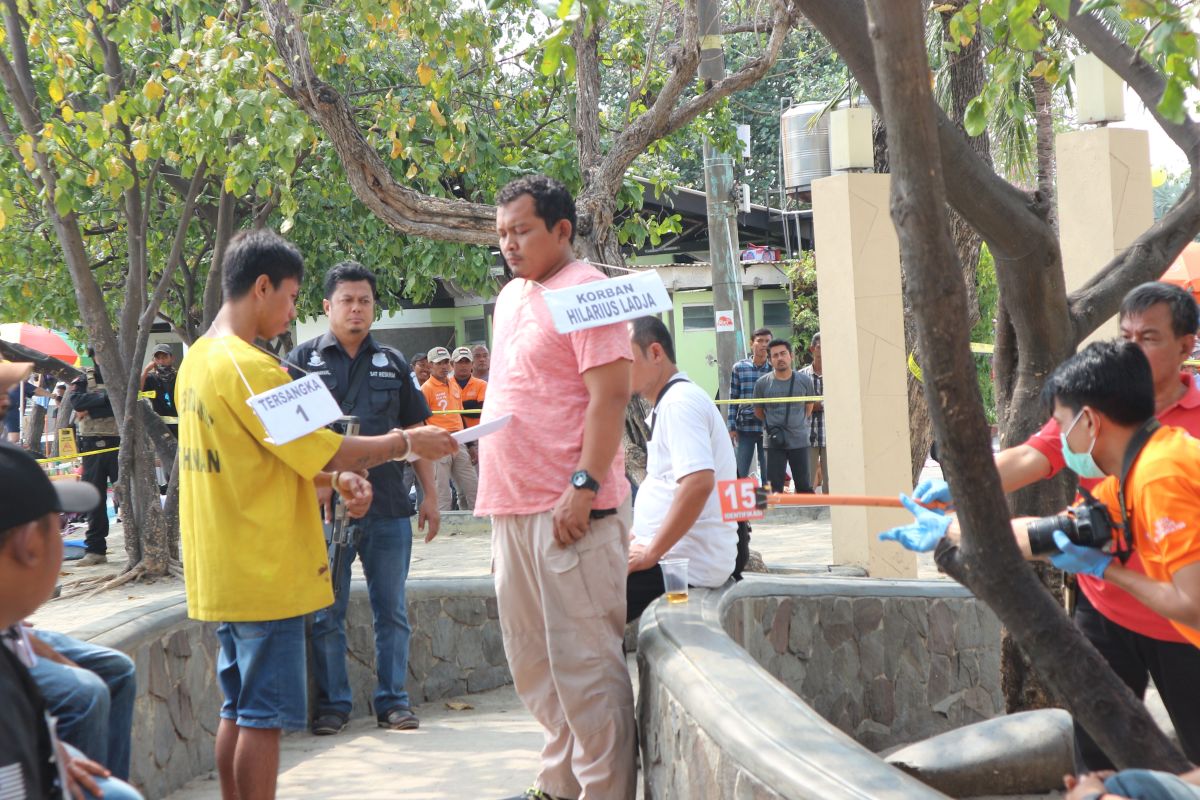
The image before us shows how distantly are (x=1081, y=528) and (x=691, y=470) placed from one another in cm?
183

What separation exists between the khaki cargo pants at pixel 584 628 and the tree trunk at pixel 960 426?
1395 millimetres

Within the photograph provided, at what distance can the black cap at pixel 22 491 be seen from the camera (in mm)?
2293

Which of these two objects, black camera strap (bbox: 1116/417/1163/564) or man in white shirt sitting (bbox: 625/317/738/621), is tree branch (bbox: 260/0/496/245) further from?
black camera strap (bbox: 1116/417/1163/564)

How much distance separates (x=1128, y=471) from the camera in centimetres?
308

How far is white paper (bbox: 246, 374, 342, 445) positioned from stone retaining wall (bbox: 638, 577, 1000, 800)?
1268 millimetres

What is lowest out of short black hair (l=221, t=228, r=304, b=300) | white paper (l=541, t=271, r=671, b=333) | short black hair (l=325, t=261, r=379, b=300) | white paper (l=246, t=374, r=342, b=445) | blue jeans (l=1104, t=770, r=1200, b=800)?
blue jeans (l=1104, t=770, r=1200, b=800)

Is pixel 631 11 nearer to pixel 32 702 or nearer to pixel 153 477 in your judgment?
pixel 153 477

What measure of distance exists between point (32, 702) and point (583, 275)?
7.54 feet

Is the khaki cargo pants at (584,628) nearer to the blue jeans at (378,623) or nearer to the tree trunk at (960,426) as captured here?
→ the tree trunk at (960,426)

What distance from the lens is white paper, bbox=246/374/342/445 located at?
390cm

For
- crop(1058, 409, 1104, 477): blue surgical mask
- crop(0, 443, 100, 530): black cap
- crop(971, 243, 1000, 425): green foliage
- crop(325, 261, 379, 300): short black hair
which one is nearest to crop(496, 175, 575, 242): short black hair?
crop(1058, 409, 1104, 477): blue surgical mask

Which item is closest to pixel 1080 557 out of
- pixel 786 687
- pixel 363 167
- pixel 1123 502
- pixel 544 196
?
pixel 1123 502

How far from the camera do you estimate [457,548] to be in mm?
12688

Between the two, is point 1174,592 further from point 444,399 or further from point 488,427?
point 444,399
